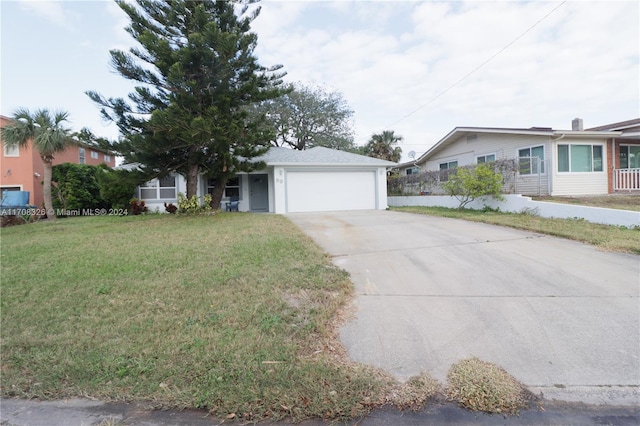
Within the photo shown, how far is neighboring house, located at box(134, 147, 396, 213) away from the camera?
1562cm

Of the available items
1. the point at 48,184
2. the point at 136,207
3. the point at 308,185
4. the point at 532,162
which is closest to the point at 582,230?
the point at 532,162

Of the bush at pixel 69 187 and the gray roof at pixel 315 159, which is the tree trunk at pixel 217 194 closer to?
the gray roof at pixel 315 159

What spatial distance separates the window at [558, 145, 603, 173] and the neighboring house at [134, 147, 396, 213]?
24.1 ft

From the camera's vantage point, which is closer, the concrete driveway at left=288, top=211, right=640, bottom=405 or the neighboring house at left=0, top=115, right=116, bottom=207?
the concrete driveway at left=288, top=211, right=640, bottom=405

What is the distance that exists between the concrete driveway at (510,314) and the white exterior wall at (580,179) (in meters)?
8.37

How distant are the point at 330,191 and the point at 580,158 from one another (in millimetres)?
10808

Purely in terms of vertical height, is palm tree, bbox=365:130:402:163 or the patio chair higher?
palm tree, bbox=365:130:402:163

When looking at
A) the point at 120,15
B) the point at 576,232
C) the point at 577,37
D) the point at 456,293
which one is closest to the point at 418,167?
the point at 577,37

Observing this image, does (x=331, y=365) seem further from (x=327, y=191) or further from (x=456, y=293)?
(x=327, y=191)

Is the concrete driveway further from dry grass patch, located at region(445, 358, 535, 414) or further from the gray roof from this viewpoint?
the gray roof

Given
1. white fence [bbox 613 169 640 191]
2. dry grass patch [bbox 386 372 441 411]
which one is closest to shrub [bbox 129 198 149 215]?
dry grass patch [bbox 386 372 441 411]

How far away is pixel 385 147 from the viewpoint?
24703 millimetres

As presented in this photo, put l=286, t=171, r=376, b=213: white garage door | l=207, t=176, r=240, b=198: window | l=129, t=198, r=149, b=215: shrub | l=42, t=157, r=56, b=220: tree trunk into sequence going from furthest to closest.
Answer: l=207, t=176, r=240, b=198: window, l=286, t=171, r=376, b=213: white garage door, l=129, t=198, r=149, b=215: shrub, l=42, t=157, r=56, b=220: tree trunk

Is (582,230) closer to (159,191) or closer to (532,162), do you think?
(532,162)
